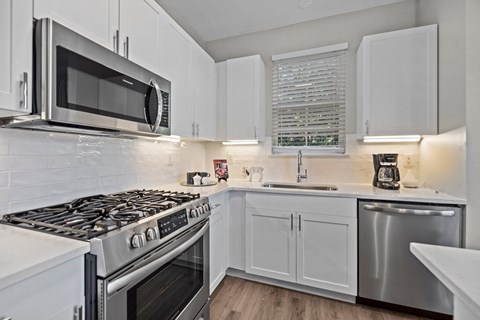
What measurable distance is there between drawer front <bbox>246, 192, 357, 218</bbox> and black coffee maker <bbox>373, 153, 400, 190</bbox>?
1.48ft

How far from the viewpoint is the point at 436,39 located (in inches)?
76.2

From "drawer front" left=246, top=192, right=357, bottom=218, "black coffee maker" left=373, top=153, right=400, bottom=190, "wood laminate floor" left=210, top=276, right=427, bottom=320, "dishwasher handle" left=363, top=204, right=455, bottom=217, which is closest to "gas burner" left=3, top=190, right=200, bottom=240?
"drawer front" left=246, top=192, right=357, bottom=218

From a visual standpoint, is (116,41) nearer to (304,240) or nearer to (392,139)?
(304,240)

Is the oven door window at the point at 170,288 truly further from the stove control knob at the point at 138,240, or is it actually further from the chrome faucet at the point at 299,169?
the chrome faucet at the point at 299,169

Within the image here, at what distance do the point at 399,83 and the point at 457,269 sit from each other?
1742 millimetres

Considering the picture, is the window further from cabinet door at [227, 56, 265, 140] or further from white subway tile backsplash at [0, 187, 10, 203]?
white subway tile backsplash at [0, 187, 10, 203]

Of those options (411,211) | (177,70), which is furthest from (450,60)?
(177,70)

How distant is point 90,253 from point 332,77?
104 inches

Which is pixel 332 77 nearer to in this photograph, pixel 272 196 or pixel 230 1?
pixel 230 1

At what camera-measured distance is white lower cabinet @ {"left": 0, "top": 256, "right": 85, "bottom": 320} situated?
652 mm

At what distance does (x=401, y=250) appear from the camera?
1789 mm

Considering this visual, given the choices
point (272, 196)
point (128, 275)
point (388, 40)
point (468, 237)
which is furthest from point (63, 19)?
point (468, 237)

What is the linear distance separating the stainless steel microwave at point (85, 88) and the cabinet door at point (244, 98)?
1173 mm

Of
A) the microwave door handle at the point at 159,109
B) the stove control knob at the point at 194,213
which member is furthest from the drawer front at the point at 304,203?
the microwave door handle at the point at 159,109
